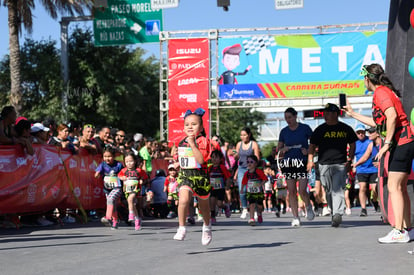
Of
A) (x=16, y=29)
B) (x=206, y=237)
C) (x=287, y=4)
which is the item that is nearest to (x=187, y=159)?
(x=206, y=237)

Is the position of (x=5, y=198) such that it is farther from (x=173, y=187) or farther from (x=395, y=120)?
(x=395, y=120)

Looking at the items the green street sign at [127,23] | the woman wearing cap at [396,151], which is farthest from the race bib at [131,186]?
the green street sign at [127,23]

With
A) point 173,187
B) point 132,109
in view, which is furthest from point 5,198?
point 132,109

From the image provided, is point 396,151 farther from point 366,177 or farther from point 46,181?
point 366,177

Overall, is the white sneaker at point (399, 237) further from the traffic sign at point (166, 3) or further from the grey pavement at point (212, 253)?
the traffic sign at point (166, 3)

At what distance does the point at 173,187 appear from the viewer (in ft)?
55.6

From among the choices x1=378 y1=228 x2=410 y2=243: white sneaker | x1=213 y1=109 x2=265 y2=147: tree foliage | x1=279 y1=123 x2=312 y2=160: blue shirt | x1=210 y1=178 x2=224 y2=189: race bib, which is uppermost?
x1=213 y1=109 x2=265 y2=147: tree foliage

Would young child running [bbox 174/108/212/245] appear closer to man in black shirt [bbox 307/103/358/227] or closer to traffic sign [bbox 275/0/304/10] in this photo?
man in black shirt [bbox 307/103/358/227]

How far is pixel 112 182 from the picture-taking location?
13023mm

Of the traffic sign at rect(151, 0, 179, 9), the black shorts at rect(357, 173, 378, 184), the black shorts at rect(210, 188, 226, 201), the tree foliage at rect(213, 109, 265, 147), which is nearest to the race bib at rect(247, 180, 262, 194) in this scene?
the black shorts at rect(210, 188, 226, 201)

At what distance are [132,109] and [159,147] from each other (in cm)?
2116

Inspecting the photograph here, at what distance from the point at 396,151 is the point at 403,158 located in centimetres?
11

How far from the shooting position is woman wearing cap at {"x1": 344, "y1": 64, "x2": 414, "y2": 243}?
849 centimetres

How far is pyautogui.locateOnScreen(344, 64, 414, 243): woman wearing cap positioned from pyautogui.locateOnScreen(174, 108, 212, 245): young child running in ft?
6.31
